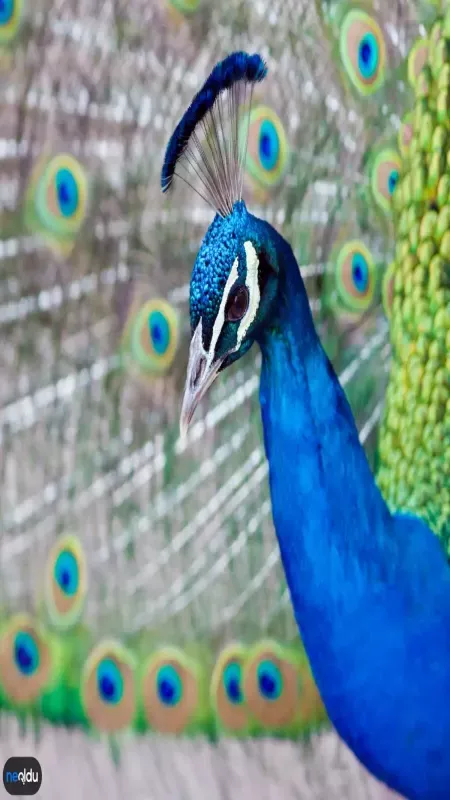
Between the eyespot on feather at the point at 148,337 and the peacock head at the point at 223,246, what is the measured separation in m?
0.20

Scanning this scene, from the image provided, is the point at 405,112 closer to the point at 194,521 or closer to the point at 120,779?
the point at 194,521

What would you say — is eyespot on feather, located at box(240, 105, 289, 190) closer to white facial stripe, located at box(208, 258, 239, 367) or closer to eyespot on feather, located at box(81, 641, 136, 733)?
white facial stripe, located at box(208, 258, 239, 367)

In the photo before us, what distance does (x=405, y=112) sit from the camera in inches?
55.8

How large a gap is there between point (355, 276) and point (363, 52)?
38 cm

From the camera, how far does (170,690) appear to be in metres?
1.41

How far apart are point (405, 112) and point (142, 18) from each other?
460 mm

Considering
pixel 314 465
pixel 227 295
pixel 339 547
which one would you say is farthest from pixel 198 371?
pixel 339 547

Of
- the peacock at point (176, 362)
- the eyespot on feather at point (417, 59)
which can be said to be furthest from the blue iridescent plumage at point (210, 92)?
the eyespot on feather at point (417, 59)

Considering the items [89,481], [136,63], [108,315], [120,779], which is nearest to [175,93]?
[136,63]

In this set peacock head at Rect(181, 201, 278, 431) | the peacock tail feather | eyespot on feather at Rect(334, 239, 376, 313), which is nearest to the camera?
peacock head at Rect(181, 201, 278, 431)

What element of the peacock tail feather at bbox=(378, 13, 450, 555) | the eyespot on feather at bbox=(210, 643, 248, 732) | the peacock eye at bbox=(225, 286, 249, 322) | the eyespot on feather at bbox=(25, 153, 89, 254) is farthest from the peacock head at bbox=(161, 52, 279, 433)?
the eyespot on feather at bbox=(210, 643, 248, 732)

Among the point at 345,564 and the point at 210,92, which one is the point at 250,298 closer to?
the point at 210,92

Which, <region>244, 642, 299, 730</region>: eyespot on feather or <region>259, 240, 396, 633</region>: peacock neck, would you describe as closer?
<region>259, 240, 396, 633</region>: peacock neck

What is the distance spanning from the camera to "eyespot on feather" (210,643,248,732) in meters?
1.41
